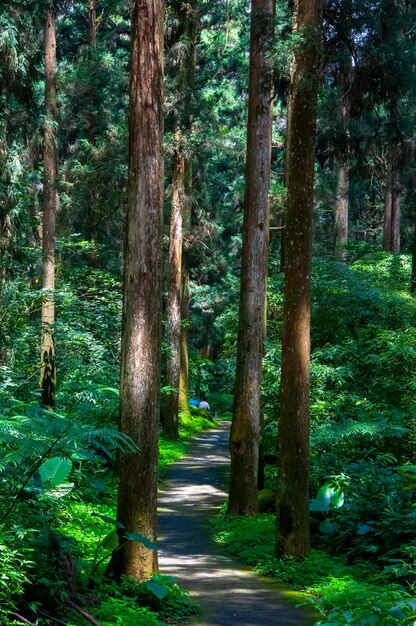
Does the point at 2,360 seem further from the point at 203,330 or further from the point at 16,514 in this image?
the point at 203,330

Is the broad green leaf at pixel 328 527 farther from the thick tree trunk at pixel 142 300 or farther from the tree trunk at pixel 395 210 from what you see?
the tree trunk at pixel 395 210

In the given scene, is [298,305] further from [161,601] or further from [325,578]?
[161,601]

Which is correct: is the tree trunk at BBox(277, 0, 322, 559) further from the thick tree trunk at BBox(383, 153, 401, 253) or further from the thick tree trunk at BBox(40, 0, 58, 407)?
the thick tree trunk at BBox(383, 153, 401, 253)

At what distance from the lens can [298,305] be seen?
984cm

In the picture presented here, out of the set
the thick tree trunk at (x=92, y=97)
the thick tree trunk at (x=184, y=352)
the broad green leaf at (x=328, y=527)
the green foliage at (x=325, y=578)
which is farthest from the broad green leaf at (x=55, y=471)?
the thick tree trunk at (x=184, y=352)

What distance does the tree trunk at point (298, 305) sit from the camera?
982cm

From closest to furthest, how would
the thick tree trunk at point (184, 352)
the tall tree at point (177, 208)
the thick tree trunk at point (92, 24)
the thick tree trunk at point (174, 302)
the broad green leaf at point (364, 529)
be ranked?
the broad green leaf at point (364, 529) → the tall tree at point (177, 208) → the thick tree trunk at point (174, 302) → the thick tree trunk at point (92, 24) → the thick tree trunk at point (184, 352)

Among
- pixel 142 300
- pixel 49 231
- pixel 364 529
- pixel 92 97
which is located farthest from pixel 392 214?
pixel 142 300

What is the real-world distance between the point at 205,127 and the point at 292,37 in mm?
14781

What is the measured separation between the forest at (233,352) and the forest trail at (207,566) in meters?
0.23

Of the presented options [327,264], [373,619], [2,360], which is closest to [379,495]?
[373,619]

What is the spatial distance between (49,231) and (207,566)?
1323cm

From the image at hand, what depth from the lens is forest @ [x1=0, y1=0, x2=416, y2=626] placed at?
20.4ft

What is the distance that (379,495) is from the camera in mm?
10125
